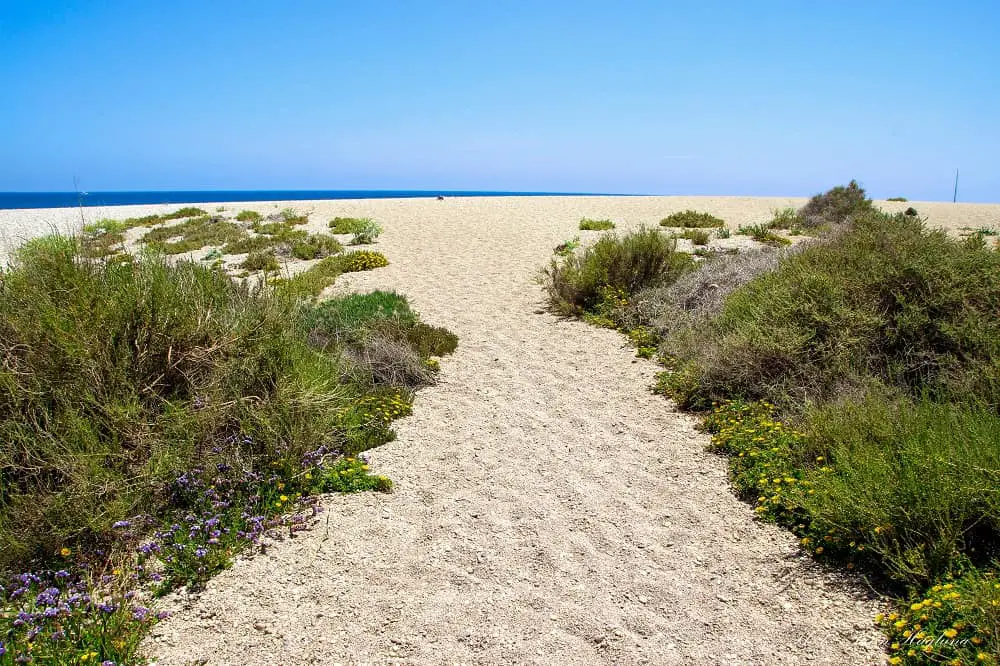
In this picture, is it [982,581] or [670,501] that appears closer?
[982,581]

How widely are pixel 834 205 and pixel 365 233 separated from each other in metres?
14.5

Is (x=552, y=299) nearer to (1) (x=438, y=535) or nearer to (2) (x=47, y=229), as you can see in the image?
(1) (x=438, y=535)

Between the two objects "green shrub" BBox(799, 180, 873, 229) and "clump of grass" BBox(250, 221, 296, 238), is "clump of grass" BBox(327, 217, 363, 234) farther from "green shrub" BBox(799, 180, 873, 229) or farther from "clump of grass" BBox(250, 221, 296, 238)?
"green shrub" BBox(799, 180, 873, 229)

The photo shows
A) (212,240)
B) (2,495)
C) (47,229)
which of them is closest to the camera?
(2,495)

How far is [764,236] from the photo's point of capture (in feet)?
48.5

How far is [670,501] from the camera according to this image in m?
4.30

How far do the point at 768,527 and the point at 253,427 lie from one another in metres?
3.54

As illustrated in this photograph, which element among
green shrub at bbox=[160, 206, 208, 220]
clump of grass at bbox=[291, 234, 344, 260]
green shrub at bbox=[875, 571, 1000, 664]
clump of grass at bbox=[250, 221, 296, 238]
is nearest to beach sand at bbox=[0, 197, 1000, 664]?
green shrub at bbox=[875, 571, 1000, 664]

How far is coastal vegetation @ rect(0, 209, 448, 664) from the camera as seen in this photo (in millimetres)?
3080

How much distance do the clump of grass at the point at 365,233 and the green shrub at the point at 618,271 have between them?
8.43m

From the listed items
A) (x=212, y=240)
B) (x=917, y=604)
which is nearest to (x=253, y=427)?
(x=917, y=604)

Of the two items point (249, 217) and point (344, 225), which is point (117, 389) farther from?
point (249, 217)

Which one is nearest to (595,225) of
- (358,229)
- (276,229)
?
(358,229)

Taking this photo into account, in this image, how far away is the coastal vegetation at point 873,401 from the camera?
308cm
